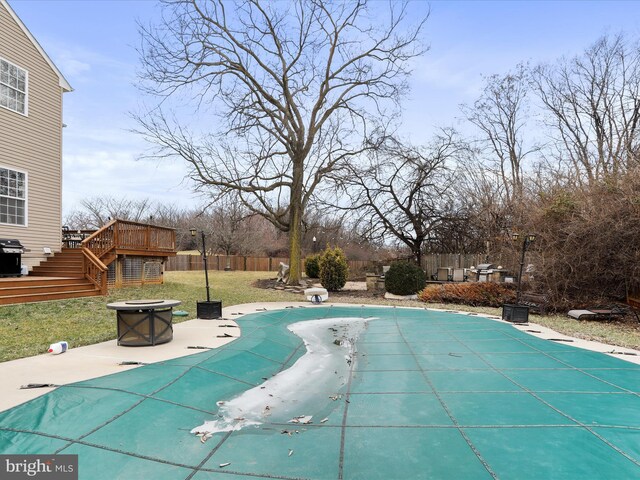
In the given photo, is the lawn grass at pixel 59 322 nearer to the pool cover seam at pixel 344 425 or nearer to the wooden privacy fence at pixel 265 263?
the pool cover seam at pixel 344 425

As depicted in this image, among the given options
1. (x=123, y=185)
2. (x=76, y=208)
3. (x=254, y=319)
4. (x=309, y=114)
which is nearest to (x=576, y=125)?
(x=309, y=114)

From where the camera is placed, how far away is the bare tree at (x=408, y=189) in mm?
17797

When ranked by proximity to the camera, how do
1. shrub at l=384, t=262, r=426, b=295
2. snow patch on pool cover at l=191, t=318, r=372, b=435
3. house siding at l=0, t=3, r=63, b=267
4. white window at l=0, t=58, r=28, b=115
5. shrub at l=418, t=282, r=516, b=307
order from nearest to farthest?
snow patch on pool cover at l=191, t=318, r=372, b=435 < white window at l=0, t=58, r=28, b=115 < house siding at l=0, t=3, r=63, b=267 < shrub at l=418, t=282, r=516, b=307 < shrub at l=384, t=262, r=426, b=295

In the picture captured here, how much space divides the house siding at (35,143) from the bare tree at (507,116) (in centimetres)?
2279

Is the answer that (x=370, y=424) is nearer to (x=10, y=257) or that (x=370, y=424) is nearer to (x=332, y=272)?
(x=10, y=257)

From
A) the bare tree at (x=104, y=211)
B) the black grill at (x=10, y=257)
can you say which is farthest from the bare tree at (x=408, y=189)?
the bare tree at (x=104, y=211)

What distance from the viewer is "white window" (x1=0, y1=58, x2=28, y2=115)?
10.8 metres

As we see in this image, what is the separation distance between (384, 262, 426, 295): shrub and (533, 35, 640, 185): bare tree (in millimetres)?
10678

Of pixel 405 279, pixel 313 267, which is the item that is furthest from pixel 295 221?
pixel 405 279

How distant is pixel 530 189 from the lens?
571 inches

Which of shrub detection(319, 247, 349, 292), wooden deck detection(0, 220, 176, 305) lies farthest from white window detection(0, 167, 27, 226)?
shrub detection(319, 247, 349, 292)

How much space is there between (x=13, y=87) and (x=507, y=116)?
2563 cm

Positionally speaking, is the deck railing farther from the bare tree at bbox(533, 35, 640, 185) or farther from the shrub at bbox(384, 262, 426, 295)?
the bare tree at bbox(533, 35, 640, 185)

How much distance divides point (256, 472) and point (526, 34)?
14.9 metres
